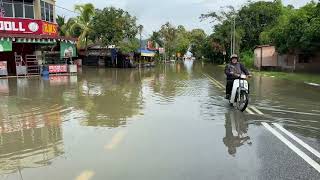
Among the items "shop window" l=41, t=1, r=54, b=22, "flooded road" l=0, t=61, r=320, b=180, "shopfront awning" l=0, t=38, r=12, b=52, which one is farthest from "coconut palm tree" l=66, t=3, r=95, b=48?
"flooded road" l=0, t=61, r=320, b=180

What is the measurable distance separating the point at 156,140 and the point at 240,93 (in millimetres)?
5205

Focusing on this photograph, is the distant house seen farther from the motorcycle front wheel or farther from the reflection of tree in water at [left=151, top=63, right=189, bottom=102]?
the motorcycle front wheel

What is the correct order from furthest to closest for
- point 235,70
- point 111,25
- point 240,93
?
point 111,25 < point 235,70 < point 240,93

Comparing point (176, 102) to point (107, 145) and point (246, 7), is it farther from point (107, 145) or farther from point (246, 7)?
point (246, 7)

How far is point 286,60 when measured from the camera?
4366 centimetres

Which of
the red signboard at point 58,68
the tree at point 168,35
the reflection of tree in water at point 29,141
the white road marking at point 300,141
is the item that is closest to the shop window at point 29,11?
the red signboard at point 58,68

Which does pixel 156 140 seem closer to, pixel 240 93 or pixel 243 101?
pixel 243 101

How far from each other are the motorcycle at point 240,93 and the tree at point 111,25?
43.0 meters

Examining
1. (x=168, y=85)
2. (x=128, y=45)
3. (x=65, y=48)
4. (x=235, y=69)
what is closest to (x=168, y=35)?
(x=128, y=45)

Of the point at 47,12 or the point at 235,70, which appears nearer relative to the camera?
the point at 235,70

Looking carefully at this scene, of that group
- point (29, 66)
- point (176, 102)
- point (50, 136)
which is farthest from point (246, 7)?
point (50, 136)

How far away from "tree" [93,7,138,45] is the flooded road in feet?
134

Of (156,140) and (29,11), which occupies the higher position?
(29,11)

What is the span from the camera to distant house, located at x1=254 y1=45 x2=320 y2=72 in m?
41.2
